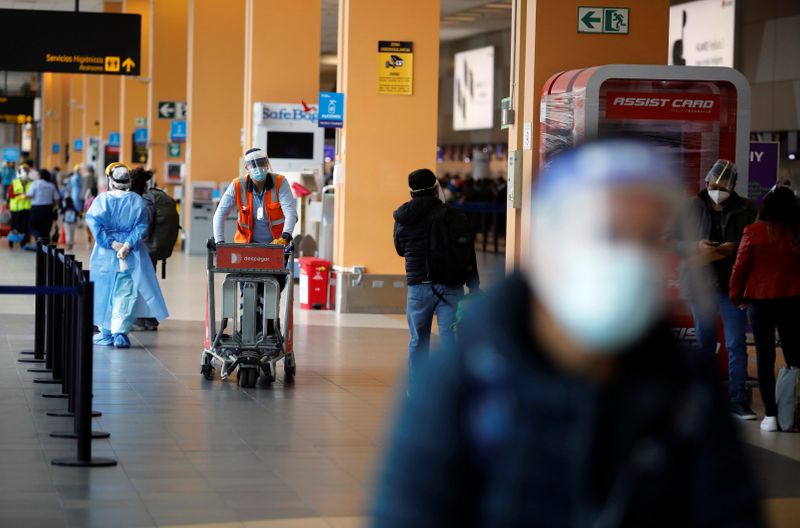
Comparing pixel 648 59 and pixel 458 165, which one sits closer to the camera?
pixel 648 59

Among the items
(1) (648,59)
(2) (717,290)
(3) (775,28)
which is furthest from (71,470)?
(3) (775,28)

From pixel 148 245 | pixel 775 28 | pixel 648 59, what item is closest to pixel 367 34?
pixel 148 245

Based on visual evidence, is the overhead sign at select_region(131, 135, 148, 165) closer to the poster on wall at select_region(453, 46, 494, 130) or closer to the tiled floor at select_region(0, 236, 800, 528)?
the poster on wall at select_region(453, 46, 494, 130)

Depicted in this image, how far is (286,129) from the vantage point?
65.7ft

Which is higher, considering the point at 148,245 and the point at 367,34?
the point at 367,34

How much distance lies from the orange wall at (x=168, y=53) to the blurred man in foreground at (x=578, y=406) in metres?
27.2

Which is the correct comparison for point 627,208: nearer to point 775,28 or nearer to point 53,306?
point 53,306

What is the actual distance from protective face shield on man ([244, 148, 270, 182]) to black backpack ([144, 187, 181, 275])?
372cm

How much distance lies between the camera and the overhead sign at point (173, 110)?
27.5 meters

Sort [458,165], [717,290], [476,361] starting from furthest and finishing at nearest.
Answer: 1. [458,165]
2. [717,290]
3. [476,361]

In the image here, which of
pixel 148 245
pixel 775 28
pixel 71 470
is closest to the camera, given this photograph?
pixel 71 470

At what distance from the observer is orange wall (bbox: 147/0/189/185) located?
2819cm

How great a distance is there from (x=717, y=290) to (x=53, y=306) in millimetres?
5110

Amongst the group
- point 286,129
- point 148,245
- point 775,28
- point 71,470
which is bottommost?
point 71,470
